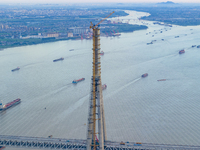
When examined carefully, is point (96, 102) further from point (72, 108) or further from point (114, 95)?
point (114, 95)

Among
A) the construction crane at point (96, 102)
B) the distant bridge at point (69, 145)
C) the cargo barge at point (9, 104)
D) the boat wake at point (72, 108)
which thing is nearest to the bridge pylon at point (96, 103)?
the construction crane at point (96, 102)

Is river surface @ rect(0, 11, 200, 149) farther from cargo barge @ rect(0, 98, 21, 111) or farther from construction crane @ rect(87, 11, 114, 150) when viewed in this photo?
construction crane @ rect(87, 11, 114, 150)

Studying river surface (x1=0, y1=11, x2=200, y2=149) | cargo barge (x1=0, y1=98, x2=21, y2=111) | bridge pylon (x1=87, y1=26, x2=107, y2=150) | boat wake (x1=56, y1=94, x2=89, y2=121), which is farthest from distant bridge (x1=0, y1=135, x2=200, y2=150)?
cargo barge (x1=0, y1=98, x2=21, y2=111)

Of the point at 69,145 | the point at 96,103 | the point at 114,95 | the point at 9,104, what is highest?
the point at 96,103

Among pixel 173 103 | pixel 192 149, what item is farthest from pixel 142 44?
pixel 192 149

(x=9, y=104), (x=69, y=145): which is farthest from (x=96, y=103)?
(x=9, y=104)

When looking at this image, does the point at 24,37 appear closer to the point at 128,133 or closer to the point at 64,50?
the point at 64,50

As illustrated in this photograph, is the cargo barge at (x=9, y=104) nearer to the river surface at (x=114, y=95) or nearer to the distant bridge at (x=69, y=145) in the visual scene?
the river surface at (x=114, y=95)

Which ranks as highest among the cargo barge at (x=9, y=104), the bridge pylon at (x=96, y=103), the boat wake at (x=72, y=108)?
the bridge pylon at (x=96, y=103)
